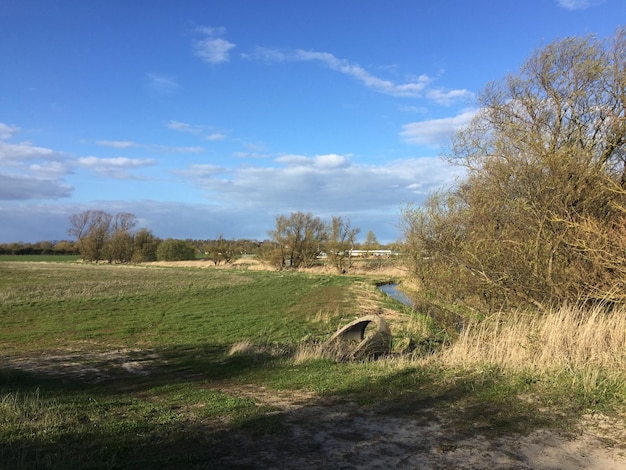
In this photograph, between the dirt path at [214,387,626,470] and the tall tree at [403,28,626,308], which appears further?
the tall tree at [403,28,626,308]

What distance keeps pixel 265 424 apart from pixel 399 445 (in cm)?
154

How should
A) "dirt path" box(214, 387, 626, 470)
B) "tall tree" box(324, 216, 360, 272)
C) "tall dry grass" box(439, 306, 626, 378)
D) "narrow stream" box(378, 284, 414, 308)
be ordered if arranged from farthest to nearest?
"tall tree" box(324, 216, 360, 272), "narrow stream" box(378, 284, 414, 308), "tall dry grass" box(439, 306, 626, 378), "dirt path" box(214, 387, 626, 470)

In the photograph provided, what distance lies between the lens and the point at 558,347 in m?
6.69

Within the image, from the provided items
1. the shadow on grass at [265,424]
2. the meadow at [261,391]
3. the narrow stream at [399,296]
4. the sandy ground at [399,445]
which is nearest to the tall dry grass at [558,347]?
the meadow at [261,391]

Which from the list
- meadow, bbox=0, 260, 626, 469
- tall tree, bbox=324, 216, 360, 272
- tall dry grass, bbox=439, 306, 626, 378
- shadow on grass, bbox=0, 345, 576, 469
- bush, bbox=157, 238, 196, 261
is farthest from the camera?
bush, bbox=157, 238, 196, 261

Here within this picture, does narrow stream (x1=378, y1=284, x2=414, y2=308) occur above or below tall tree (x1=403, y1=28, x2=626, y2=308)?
below

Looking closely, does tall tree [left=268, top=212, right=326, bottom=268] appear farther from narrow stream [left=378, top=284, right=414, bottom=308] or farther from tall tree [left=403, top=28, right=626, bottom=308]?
tall tree [left=403, top=28, right=626, bottom=308]

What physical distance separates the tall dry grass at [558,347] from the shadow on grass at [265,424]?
0.59 m

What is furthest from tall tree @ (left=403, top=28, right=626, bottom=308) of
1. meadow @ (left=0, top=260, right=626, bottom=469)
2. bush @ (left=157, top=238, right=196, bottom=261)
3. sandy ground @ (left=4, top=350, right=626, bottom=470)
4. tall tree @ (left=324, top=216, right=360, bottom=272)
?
bush @ (left=157, top=238, right=196, bottom=261)

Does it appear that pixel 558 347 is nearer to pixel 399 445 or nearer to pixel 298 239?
pixel 399 445

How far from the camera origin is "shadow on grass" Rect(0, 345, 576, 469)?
13.7 ft

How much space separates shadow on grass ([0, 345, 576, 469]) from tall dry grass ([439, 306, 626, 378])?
1.94ft

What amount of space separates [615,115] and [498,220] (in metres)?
3.54

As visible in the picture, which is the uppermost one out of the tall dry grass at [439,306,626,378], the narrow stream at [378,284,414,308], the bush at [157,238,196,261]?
the bush at [157,238,196,261]
